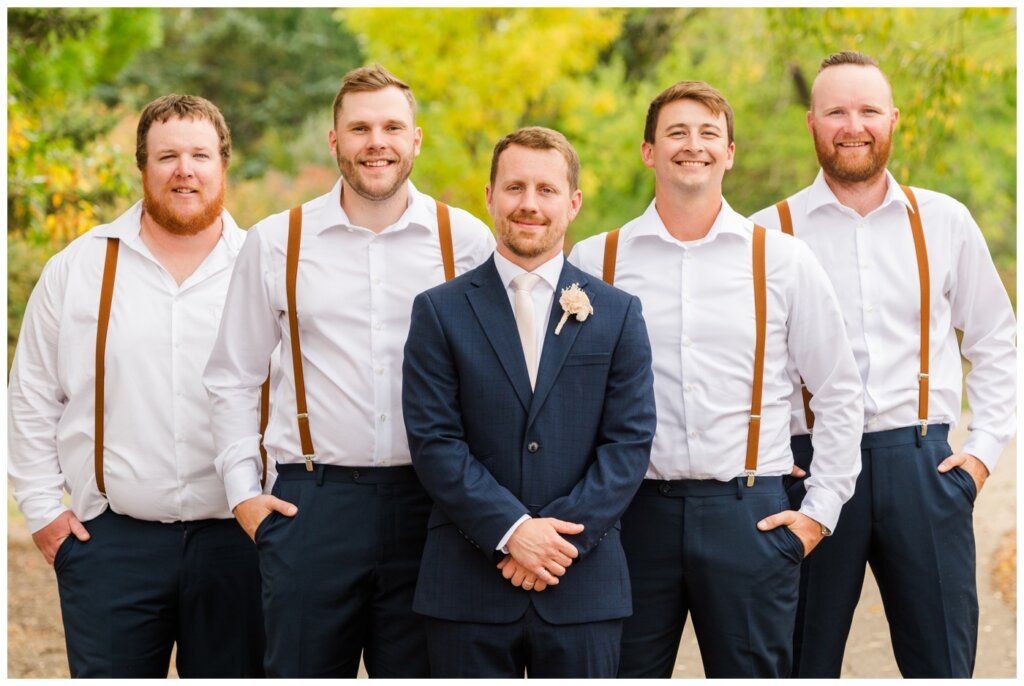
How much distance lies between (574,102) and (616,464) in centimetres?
1451

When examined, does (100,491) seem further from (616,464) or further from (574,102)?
(574,102)

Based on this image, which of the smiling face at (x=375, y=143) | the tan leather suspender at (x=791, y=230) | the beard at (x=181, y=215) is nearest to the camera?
the smiling face at (x=375, y=143)

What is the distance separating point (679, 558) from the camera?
12.7ft

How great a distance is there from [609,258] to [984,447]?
5.12ft

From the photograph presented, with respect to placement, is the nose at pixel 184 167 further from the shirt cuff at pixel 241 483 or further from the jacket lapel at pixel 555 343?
the jacket lapel at pixel 555 343

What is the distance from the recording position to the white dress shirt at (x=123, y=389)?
417 centimetres

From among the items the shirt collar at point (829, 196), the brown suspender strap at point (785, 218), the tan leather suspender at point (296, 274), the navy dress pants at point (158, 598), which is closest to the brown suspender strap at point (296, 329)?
the tan leather suspender at point (296, 274)

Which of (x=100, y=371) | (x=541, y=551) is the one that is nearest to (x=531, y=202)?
(x=541, y=551)

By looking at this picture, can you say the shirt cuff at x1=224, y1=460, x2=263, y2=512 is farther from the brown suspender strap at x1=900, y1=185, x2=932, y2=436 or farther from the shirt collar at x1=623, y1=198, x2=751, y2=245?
the brown suspender strap at x1=900, y1=185, x2=932, y2=436

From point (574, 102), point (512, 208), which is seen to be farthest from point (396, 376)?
point (574, 102)

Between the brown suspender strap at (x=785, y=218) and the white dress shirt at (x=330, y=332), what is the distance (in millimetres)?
1096

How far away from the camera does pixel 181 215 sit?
429 centimetres

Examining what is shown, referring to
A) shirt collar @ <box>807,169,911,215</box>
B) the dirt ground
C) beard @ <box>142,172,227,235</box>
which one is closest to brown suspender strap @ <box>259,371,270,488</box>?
beard @ <box>142,172,227,235</box>

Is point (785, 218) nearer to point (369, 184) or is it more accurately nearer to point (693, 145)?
point (693, 145)
